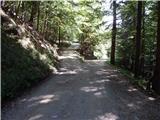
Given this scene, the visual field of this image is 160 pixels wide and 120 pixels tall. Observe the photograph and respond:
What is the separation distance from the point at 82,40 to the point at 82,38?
0.37 metres

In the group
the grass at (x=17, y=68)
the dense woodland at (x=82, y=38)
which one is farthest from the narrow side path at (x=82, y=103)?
the dense woodland at (x=82, y=38)

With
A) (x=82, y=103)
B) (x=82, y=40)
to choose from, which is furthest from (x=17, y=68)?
(x=82, y=40)

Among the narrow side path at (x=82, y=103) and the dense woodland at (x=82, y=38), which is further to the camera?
A: the dense woodland at (x=82, y=38)

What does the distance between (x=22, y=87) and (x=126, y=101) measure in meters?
4.35

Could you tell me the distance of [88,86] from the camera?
15266mm

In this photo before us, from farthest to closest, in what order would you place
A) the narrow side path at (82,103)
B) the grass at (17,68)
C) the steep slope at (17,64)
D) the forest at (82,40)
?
the forest at (82,40) < the steep slope at (17,64) < the grass at (17,68) < the narrow side path at (82,103)

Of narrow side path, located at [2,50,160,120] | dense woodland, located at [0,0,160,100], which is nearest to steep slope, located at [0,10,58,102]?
dense woodland, located at [0,0,160,100]

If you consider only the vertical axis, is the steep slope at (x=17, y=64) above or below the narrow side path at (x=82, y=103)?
above

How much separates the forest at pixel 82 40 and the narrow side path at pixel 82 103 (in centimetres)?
85

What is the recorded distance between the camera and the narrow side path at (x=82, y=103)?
10.2m

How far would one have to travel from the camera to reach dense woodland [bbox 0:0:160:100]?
1450cm

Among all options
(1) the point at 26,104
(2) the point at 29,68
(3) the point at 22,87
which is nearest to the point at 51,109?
(1) the point at 26,104

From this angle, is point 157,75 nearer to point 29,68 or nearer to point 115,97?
point 115,97

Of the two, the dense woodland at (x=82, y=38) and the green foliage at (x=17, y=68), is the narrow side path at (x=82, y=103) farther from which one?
the dense woodland at (x=82, y=38)
